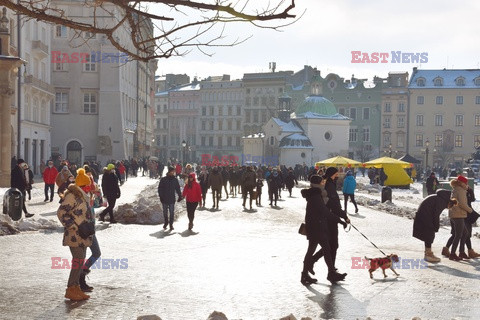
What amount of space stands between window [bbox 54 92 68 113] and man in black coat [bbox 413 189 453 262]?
176ft

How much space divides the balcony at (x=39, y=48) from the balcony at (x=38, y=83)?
1757 mm

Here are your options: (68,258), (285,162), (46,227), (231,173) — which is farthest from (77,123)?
(68,258)

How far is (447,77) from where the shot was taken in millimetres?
110500

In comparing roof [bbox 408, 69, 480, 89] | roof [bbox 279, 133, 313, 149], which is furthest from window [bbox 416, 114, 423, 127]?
roof [bbox 279, 133, 313, 149]

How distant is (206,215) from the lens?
25.7 metres

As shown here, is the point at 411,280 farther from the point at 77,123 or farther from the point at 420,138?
the point at 420,138

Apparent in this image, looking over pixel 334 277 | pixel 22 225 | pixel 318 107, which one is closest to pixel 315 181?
pixel 334 277

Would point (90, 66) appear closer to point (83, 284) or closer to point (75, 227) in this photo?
point (83, 284)

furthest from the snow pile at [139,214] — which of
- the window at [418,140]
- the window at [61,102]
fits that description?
the window at [418,140]

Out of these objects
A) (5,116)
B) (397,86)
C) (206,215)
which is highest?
(397,86)

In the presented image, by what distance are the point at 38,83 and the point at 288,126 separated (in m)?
54.0

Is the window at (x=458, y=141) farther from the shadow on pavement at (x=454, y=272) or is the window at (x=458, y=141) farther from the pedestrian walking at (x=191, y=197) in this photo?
the shadow on pavement at (x=454, y=272)

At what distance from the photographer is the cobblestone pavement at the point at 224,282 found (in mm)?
Result: 9648

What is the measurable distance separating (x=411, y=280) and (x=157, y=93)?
135141 millimetres
